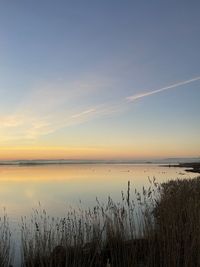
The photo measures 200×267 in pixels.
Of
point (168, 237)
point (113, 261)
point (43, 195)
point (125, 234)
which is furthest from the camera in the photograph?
point (43, 195)

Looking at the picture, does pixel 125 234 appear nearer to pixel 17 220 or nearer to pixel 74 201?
pixel 17 220

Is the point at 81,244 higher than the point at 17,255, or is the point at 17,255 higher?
the point at 81,244

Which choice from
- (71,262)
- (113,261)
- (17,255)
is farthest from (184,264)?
(17,255)

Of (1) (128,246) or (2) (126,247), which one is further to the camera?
(1) (128,246)

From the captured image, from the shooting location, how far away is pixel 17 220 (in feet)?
57.2

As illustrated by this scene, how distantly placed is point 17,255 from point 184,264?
5.61 meters

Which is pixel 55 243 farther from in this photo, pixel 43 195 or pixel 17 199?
pixel 43 195

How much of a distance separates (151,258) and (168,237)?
55 centimetres

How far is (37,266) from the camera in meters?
8.48

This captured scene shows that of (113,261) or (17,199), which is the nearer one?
(113,261)

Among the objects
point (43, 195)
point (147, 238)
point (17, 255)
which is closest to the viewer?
point (147, 238)

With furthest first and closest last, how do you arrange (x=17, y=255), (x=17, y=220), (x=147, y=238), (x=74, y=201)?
1. (x=74, y=201)
2. (x=17, y=220)
3. (x=17, y=255)
4. (x=147, y=238)

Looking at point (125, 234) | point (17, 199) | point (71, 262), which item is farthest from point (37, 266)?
point (17, 199)

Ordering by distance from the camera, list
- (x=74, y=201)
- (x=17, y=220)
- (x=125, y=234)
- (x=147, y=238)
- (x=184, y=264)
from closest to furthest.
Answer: (x=184, y=264), (x=147, y=238), (x=125, y=234), (x=17, y=220), (x=74, y=201)
